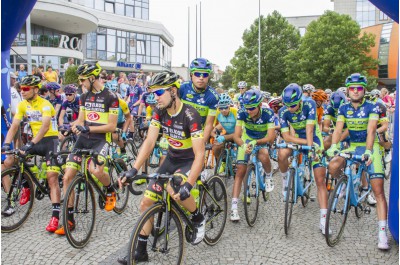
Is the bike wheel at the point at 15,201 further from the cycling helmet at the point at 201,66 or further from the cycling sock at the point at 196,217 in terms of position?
the cycling helmet at the point at 201,66

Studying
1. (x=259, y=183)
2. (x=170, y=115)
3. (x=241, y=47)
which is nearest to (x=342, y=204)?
(x=259, y=183)

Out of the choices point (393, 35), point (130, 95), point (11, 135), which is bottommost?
point (11, 135)

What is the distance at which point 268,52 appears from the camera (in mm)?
47500

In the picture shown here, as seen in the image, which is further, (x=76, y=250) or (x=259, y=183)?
(x=259, y=183)

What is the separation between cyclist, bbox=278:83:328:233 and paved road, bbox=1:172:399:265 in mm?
536

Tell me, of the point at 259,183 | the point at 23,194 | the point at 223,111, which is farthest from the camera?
the point at 223,111

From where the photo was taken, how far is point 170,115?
4340 mm

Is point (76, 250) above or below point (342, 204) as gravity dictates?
below

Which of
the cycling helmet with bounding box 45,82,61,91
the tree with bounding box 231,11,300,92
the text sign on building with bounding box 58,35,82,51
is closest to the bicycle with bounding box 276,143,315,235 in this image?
the cycling helmet with bounding box 45,82,61,91

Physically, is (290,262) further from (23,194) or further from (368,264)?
(23,194)

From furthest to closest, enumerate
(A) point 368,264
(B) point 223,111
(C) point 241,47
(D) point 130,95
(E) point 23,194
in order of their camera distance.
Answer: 1. (C) point 241,47
2. (D) point 130,95
3. (B) point 223,111
4. (E) point 23,194
5. (A) point 368,264

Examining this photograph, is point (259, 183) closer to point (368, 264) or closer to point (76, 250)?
point (368, 264)

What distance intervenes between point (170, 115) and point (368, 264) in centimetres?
292

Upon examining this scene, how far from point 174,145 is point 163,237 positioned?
104cm
